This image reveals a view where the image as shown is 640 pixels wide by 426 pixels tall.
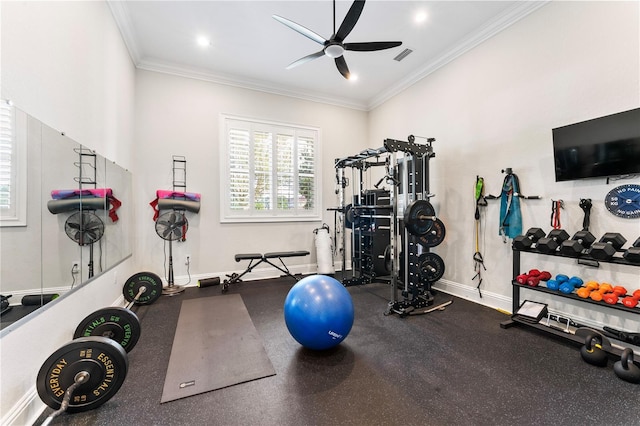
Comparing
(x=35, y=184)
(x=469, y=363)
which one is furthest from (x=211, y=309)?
(x=469, y=363)

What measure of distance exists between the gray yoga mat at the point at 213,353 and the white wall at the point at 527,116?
3.20 meters

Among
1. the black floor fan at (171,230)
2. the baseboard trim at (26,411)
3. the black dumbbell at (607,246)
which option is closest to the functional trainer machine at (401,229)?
the black dumbbell at (607,246)

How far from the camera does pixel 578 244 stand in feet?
8.13

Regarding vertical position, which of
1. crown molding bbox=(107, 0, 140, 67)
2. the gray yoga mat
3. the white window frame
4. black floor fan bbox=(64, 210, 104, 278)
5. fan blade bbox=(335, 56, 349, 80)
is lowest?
the gray yoga mat

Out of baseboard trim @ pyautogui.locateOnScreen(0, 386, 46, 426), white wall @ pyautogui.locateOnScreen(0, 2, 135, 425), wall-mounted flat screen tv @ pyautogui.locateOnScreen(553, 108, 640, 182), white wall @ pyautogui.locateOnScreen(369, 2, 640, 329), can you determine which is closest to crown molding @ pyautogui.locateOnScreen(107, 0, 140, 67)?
white wall @ pyautogui.locateOnScreen(0, 2, 135, 425)

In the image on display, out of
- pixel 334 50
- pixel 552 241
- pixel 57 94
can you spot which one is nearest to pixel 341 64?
pixel 334 50

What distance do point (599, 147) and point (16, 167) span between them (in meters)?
4.64

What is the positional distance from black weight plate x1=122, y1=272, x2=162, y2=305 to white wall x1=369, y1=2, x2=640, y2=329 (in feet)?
14.6

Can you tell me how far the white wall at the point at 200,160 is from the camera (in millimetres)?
4484

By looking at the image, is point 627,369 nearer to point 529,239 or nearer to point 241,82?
point 529,239

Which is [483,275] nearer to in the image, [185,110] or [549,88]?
[549,88]

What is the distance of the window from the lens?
199 inches

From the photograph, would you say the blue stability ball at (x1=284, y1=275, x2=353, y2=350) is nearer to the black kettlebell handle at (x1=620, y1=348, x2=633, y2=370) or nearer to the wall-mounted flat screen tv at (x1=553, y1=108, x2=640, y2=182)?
the black kettlebell handle at (x1=620, y1=348, x2=633, y2=370)

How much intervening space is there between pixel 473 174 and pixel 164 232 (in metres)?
4.84
